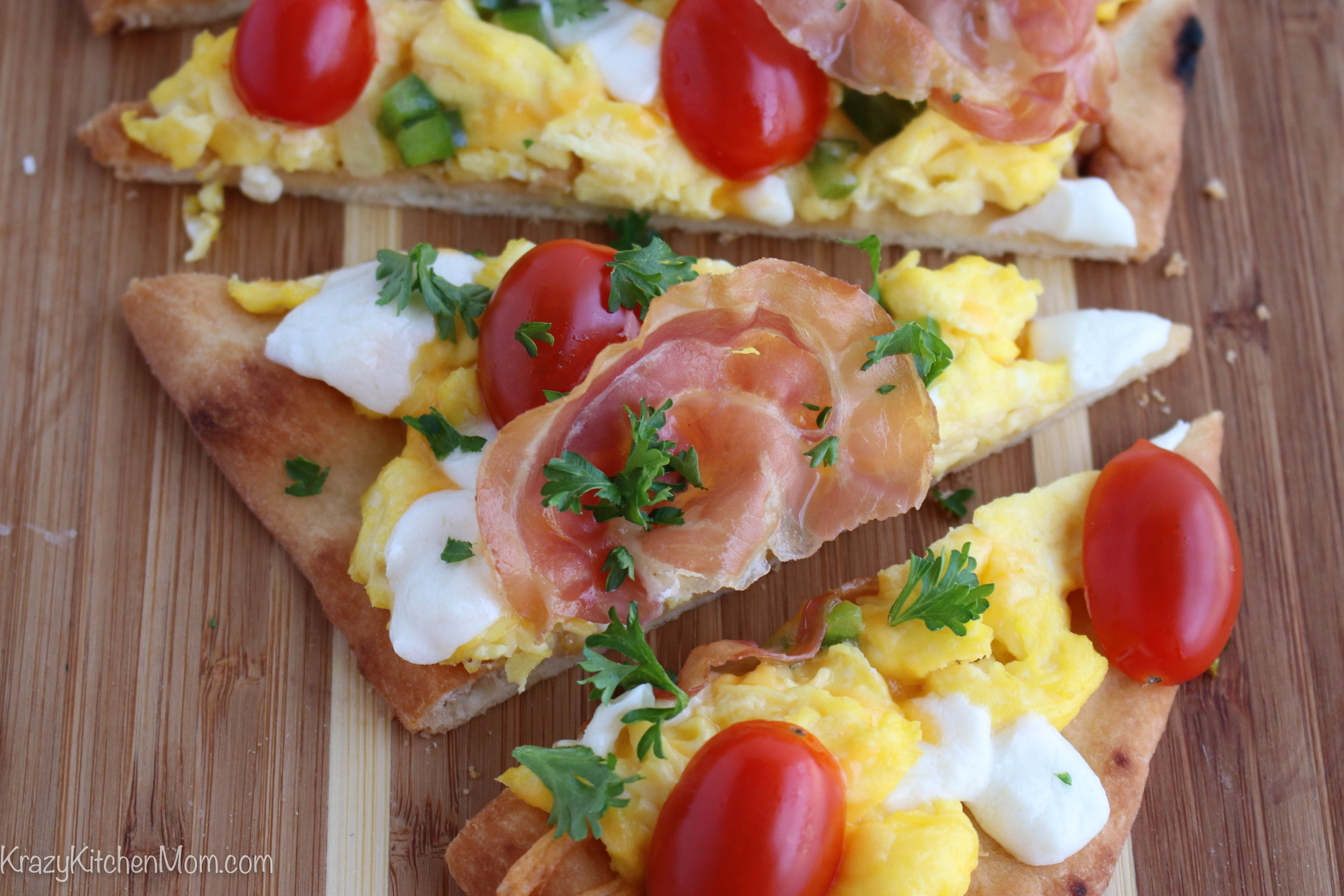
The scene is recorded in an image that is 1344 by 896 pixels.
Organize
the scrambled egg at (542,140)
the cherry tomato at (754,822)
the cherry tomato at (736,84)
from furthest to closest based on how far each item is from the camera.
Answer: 1. the scrambled egg at (542,140)
2. the cherry tomato at (736,84)
3. the cherry tomato at (754,822)

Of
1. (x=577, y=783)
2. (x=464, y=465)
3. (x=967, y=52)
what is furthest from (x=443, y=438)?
(x=967, y=52)

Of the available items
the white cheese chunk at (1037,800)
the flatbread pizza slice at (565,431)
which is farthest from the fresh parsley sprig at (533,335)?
the white cheese chunk at (1037,800)

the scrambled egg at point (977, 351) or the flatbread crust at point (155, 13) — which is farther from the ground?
the flatbread crust at point (155, 13)

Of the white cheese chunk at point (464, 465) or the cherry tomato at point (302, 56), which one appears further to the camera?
the cherry tomato at point (302, 56)

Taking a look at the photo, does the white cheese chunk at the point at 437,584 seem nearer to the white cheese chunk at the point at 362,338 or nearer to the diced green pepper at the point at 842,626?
the white cheese chunk at the point at 362,338

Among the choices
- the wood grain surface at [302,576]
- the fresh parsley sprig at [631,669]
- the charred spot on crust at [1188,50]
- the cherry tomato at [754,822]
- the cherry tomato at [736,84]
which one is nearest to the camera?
the cherry tomato at [754,822]

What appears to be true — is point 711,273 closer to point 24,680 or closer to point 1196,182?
point 1196,182

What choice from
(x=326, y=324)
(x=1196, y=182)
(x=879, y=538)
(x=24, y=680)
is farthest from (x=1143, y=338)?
(x=24, y=680)

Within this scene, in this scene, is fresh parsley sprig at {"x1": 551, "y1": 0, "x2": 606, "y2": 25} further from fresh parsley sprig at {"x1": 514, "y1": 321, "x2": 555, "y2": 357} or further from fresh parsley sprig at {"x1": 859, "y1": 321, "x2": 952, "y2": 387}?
fresh parsley sprig at {"x1": 859, "y1": 321, "x2": 952, "y2": 387}
